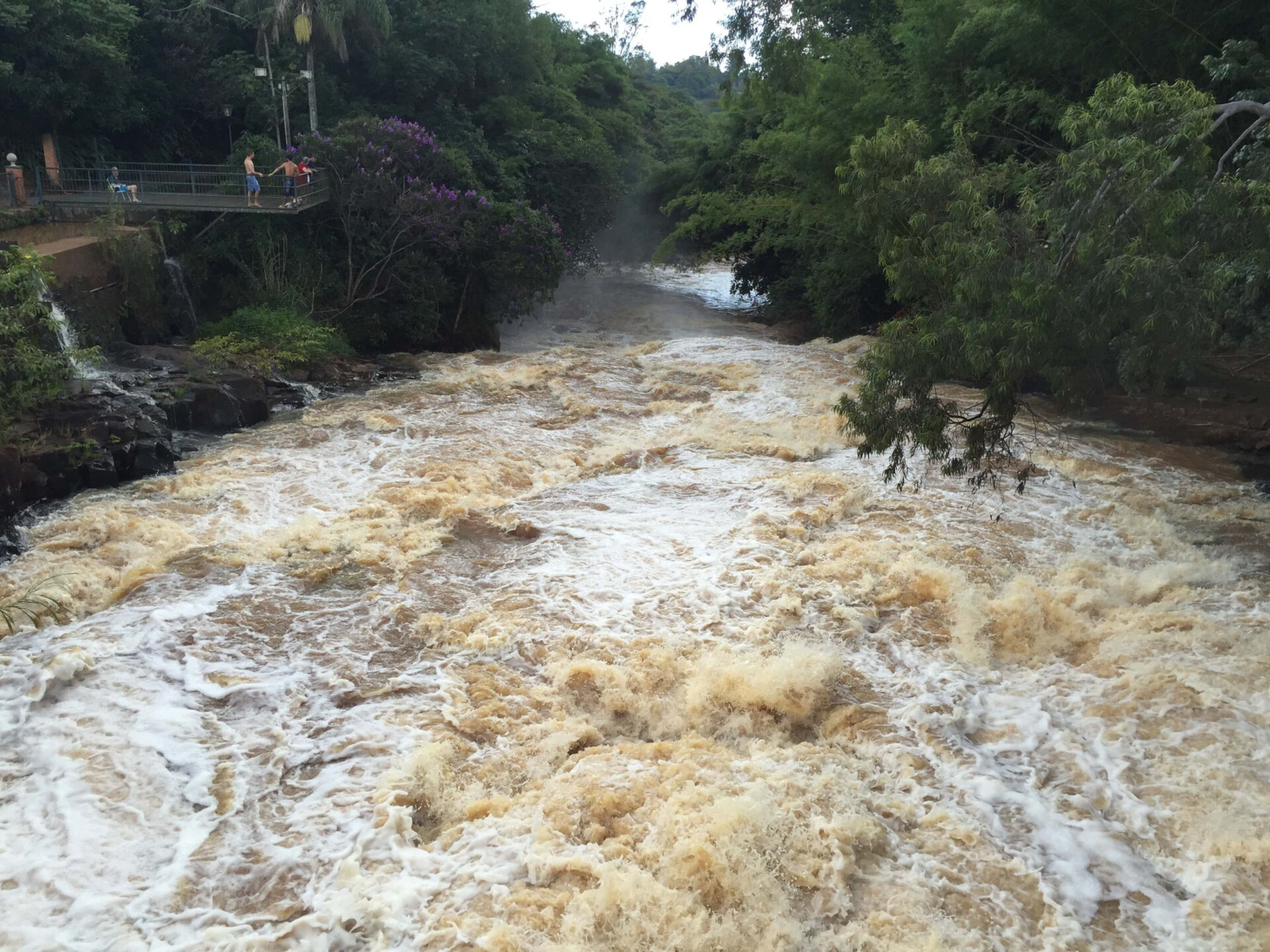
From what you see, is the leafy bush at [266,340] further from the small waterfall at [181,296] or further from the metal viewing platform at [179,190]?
the metal viewing platform at [179,190]

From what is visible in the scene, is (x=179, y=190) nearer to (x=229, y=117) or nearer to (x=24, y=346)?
(x=229, y=117)

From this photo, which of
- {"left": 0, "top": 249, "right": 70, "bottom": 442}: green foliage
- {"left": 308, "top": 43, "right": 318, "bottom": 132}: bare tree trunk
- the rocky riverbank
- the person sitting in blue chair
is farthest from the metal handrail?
{"left": 0, "top": 249, "right": 70, "bottom": 442}: green foliage

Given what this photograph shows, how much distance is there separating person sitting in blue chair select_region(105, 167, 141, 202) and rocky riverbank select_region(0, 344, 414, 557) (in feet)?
11.6

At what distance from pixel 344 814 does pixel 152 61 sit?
1886cm

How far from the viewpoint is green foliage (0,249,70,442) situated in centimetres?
1010

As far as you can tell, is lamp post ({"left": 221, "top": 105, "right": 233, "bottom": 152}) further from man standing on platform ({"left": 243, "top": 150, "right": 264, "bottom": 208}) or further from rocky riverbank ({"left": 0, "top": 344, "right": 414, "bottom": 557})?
rocky riverbank ({"left": 0, "top": 344, "right": 414, "bottom": 557})

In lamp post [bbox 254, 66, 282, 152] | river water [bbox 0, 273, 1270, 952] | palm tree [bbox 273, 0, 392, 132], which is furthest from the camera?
lamp post [bbox 254, 66, 282, 152]

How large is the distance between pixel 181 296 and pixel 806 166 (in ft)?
36.9

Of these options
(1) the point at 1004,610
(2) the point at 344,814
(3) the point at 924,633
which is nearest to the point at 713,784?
(2) the point at 344,814

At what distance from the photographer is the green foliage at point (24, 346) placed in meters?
10.1

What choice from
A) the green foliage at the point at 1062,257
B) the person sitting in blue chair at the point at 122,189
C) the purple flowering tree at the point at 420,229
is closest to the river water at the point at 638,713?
the green foliage at the point at 1062,257

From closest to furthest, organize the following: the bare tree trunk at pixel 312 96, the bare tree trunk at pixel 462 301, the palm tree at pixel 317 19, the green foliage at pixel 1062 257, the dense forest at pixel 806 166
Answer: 1. the green foliage at pixel 1062 257
2. the dense forest at pixel 806 166
3. the palm tree at pixel 317 19
4. the bare tree trunk at pixel 462 301
5. the bare tree trunk at pixel 312 96

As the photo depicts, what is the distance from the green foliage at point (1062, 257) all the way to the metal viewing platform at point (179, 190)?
11.9 metres

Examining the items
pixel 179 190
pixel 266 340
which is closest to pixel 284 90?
pixel 179 190
